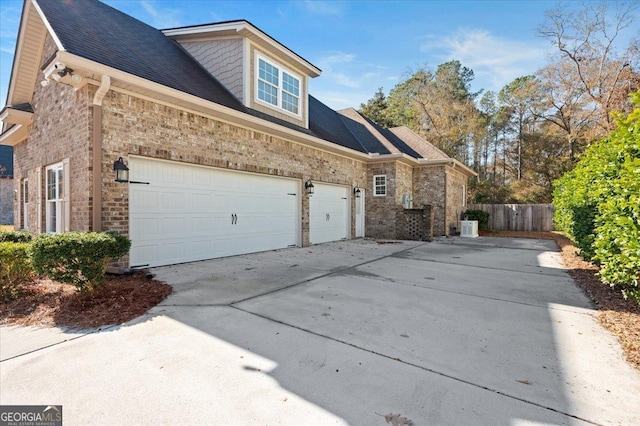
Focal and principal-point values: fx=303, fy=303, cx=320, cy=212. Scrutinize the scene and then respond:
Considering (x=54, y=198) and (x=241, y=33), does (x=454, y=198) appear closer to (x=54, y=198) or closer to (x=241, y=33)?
(x=241, y=33)

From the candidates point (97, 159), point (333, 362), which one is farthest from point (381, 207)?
point (333, 362)

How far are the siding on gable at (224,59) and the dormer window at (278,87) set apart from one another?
605mm

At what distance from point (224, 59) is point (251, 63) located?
0.94m

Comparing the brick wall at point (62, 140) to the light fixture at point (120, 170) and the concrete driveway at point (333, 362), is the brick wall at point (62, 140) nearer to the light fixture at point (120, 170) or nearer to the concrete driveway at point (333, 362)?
the light fixture at point (120, 170)

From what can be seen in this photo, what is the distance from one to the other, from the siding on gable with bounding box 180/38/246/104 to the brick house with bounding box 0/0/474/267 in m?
0.04

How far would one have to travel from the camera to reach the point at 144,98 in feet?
20.0

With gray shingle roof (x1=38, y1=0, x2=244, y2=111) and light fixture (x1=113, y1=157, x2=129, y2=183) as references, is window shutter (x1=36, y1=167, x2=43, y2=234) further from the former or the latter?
gray shingle roof (x1=38, y1=0, x2=244, y2=111)

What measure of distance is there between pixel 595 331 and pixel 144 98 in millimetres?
8110

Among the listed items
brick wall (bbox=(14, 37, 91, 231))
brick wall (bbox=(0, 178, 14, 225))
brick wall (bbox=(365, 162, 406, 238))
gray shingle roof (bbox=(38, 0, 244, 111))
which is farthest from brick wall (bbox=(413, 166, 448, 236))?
brick wall (bbox=(0, 178, 14, 225))

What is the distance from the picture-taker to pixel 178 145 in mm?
6691

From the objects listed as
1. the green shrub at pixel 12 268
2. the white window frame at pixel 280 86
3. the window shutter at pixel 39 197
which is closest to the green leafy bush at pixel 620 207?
the green shrub at pixel 12 268

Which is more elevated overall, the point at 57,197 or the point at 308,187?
the point at 308,187

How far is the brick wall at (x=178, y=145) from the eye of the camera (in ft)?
18.5

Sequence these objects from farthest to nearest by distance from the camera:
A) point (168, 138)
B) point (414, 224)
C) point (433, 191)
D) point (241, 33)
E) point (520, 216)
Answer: point (520, 216), point (433, 191), point (414, 224), point (241, 33), point (168, 138)
